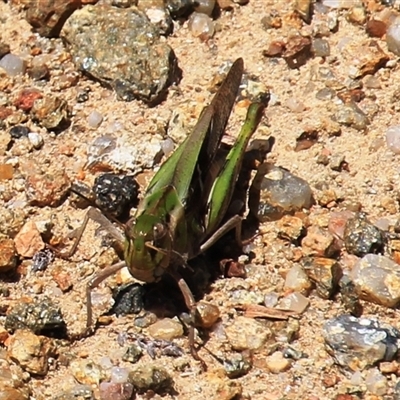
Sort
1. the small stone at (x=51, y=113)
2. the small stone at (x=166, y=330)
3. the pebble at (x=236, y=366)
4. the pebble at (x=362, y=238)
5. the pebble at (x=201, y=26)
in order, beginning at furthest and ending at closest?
the pebble at (x=201, y=26) → the small stone at (x=51, y=113) → the pebble at (x=362, y=238) → the small stone at (x=166, y=330) → the pebble at (x=236, y=366)

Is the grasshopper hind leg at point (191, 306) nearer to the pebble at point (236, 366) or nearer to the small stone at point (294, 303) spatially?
the pebble at point (236, 366)

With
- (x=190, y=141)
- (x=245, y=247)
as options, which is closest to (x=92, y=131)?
(x=190, y=141)

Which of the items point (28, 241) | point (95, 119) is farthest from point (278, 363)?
point (95, 119)

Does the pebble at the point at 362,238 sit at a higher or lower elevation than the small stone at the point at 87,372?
higher

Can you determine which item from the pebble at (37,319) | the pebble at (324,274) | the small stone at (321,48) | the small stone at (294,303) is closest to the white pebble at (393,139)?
the small stone at (321,48)

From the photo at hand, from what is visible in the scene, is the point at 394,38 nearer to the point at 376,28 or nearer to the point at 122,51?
the point at 376,28

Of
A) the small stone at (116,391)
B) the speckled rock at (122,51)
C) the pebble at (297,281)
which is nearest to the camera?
the small stone at (116,391)

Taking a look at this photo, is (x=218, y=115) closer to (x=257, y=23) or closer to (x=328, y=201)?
(x=328, y=201)

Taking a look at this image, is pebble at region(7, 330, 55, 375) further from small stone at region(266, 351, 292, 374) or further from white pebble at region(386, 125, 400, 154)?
white pebble at region(386, 125, 400, 154)
